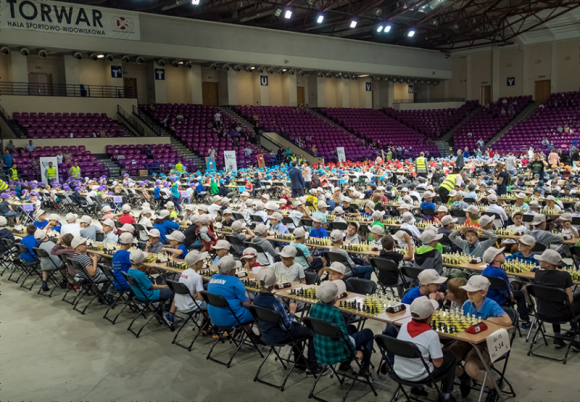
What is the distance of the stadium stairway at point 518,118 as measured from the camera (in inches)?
1612

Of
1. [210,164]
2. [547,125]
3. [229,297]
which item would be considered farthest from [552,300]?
[547,125]

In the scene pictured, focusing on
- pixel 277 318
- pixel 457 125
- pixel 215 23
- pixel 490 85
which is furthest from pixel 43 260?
pixel 490 85

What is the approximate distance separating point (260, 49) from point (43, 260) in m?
28.5

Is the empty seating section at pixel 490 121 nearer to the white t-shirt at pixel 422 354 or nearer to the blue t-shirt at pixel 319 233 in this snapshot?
the blue t-shirt at pixel 319 233

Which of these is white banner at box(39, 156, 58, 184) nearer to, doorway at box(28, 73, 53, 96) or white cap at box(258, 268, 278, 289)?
doorway at box(28, 73, 53, 96)

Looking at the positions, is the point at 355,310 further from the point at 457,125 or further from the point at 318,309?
→ the point at 457,125

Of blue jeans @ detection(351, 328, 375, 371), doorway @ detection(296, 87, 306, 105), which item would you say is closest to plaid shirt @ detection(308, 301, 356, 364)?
blue jeans @ detection(351, 328, 375, 371)

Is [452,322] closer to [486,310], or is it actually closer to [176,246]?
[486,310]

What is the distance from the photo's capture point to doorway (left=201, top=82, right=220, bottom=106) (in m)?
38.9

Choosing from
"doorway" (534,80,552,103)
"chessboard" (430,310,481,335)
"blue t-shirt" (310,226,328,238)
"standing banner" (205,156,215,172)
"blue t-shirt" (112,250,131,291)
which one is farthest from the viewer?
"doorway" (534,80,552,103)

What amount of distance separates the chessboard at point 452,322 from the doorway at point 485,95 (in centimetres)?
4441

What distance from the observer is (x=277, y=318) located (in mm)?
5914

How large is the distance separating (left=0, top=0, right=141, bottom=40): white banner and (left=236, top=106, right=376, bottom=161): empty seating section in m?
10.2

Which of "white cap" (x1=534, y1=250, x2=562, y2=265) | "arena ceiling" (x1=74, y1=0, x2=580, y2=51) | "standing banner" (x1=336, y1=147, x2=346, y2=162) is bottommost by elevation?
"white cap" (x1=534, y1=250, x2=562, y2=265)
